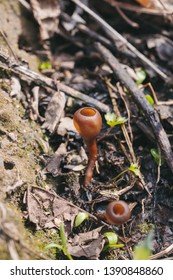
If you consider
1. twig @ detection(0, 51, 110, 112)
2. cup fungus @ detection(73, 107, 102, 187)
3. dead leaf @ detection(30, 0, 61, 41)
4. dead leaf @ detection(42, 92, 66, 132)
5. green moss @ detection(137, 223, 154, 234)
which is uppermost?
dead leaf @ detection(30, 0, 61, 41)

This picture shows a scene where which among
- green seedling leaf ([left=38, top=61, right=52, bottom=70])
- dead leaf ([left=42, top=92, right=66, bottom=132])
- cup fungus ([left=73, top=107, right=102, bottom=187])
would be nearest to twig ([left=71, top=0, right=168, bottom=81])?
green seedling leaf ([left=38, top=61, right=52, bottom=70])

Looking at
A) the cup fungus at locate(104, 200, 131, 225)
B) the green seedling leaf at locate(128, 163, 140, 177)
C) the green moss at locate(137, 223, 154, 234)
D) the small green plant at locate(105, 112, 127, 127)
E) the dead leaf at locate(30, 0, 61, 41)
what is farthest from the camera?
the dead leaf at locate(30, 0, 61, 41)

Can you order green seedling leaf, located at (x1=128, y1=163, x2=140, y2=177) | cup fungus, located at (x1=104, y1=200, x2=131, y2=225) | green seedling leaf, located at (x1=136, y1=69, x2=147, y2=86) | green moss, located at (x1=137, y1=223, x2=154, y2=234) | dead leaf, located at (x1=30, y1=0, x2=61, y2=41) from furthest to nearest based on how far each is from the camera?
dead leaf, located at (x1=30, y1=0, x2=61, y2=41) → green seedling leaf, located at (x1=136, y1=69, x2=147, y2=86) → green seedling leaf, located at (x1=128, y1=163, x2=140, y2=177) → green moss, located at (x1=137, y1=223, x2=154, y2=234) → cup fungus, located at (x1=104, y1=200, x2=131, y2=225)

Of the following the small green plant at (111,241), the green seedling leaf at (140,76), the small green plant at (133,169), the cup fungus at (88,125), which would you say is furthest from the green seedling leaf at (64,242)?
the green seedling leaf at (140,76)

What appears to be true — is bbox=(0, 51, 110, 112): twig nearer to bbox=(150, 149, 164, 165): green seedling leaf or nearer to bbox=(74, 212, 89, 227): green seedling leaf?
bbox=(150, 149, 164, 165): green seedling leaf

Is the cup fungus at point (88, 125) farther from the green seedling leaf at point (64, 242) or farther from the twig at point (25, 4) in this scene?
the twig at point (25, 4)

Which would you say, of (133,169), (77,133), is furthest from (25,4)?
(133,169)

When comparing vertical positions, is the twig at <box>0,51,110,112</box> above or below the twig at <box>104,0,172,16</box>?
below
